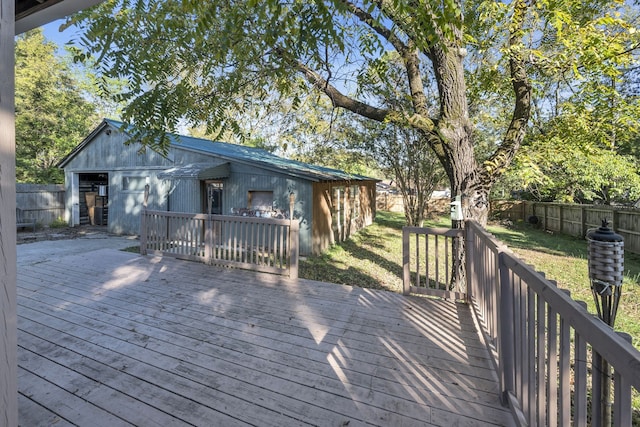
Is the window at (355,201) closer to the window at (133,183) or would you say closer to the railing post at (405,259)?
the window at (133,183)

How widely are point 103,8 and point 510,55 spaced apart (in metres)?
4.73


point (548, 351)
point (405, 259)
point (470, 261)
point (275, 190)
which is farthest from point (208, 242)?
point (548, 351)

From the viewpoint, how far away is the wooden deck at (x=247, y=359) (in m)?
1.93

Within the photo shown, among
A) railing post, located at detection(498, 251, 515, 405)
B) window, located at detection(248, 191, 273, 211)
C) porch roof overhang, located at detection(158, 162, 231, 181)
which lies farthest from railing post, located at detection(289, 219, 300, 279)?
porch roof overhang, located at detection(158, 162, 231, 181)

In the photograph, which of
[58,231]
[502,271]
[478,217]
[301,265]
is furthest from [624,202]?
[58,231]

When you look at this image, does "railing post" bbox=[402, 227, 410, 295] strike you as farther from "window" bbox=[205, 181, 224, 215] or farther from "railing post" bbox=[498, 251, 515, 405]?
"window" bbox=[205, 181, 224, 215]

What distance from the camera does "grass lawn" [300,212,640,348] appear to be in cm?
504

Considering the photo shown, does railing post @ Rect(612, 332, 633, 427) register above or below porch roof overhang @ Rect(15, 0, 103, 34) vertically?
below

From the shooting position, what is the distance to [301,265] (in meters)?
7.26

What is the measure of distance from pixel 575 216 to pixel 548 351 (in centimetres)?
1301

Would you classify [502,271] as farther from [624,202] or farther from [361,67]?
[624,202]

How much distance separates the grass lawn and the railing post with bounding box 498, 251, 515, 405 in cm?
273

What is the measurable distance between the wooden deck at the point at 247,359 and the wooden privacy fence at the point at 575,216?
647cm

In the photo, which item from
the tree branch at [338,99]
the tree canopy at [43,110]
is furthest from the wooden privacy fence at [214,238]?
the tree canopy at [43,110]
